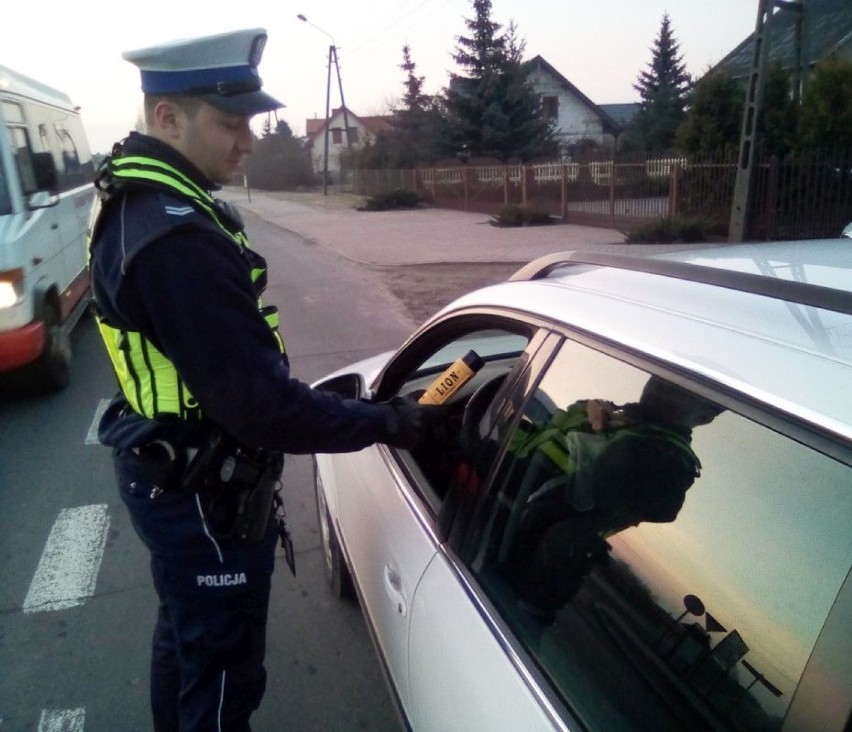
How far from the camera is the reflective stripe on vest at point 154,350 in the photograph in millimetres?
1763

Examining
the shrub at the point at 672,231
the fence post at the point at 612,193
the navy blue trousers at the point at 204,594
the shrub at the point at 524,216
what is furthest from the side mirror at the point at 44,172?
the shrub at the point at 524,216

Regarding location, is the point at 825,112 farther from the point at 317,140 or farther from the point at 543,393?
the point at 317,140

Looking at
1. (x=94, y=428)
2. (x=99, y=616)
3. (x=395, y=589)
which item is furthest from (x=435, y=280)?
(x=395, y=589)

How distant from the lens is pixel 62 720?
2760mm

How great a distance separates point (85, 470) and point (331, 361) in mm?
2840

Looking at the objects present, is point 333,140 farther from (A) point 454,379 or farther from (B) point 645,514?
(B) point 645,514

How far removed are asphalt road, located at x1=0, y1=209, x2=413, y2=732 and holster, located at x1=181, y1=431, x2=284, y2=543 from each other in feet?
3.73

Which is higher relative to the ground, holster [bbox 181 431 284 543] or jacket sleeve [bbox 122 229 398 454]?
jacket sleeve [bbox 122 229 398 454]

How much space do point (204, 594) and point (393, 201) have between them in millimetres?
→ 29948

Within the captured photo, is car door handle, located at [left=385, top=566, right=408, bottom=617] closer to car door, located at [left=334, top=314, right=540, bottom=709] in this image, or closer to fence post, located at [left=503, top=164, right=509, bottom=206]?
car door, located at [left=334, top=314, right=540, bottom=709]

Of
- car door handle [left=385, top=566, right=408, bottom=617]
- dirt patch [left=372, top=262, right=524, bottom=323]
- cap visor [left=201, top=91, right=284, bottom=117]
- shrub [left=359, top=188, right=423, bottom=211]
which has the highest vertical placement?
cap visor [left=201, top=91, right=284, bottom=117]

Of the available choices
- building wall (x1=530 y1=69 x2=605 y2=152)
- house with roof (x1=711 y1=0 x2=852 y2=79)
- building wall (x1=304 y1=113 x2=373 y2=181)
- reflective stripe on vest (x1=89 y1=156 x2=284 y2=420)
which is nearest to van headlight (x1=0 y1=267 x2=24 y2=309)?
reflective stripe on vest (x1=89 y1=156 x2=284 y2=420)

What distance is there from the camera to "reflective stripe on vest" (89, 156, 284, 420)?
176cm

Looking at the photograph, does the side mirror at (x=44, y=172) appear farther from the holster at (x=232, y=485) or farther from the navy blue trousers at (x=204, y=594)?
the holster at (x=232, y=485)
